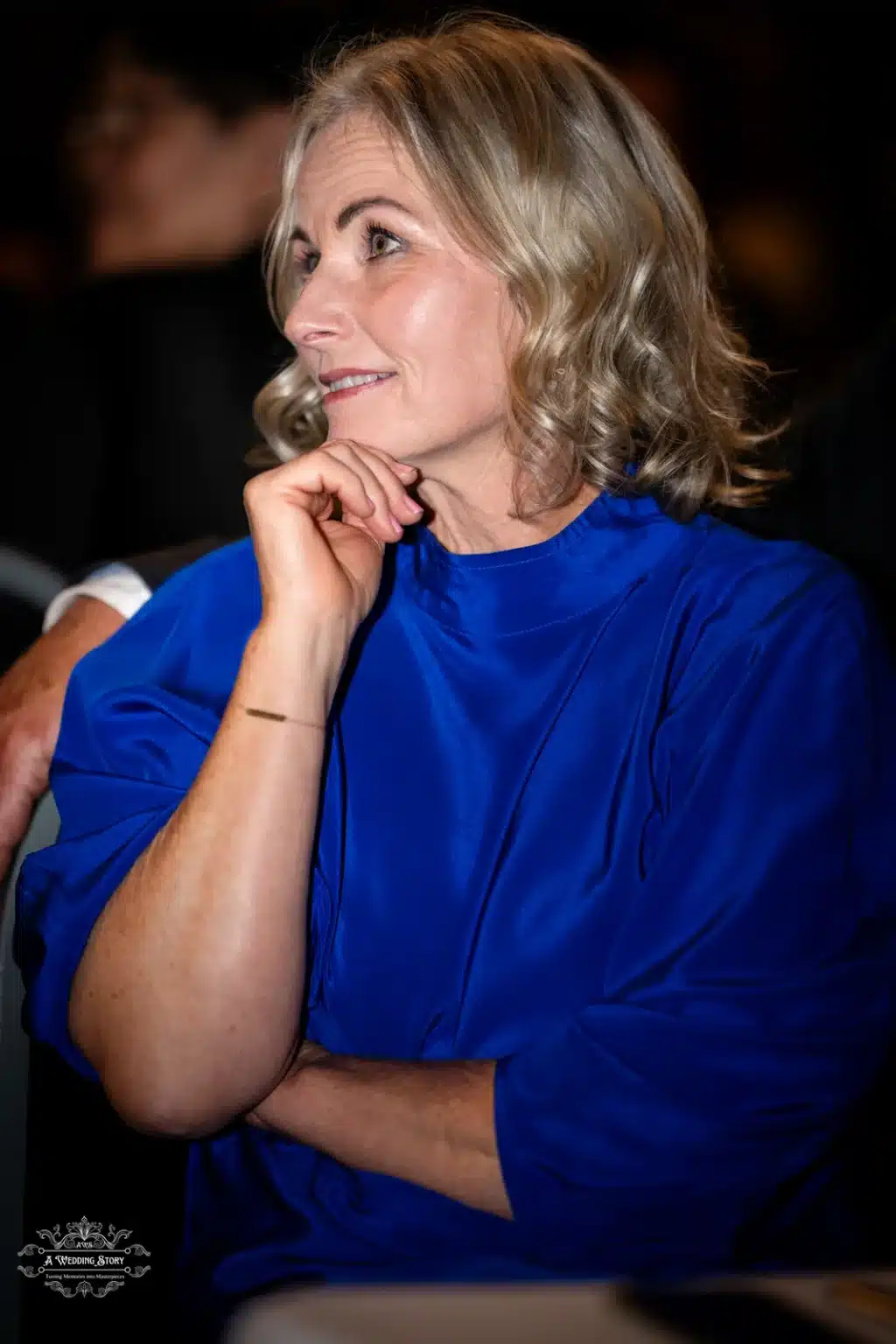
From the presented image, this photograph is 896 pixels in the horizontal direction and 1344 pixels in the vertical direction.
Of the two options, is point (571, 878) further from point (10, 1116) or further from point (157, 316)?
point (157, 316)

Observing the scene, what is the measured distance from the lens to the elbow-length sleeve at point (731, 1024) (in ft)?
2.93

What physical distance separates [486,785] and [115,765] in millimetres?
358

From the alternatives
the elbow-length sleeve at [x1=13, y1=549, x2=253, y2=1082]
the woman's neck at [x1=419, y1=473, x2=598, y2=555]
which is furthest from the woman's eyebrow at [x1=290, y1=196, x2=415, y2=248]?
the elbow-length sleeve at [x1=13, y1=549, x2=253, y2=1082]

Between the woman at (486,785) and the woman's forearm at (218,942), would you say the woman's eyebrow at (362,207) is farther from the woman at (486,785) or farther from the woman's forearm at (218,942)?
the woman's forearm at (218,942)

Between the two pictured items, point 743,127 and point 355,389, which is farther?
point 743,127

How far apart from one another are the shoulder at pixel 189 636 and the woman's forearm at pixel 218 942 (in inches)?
7.2

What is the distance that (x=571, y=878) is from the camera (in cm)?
103

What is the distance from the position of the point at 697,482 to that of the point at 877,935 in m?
0.52

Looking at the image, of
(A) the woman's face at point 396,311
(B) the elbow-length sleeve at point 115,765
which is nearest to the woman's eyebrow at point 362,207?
(A) the woman's face at point 396,311

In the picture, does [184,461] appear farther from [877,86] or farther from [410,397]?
[877,86]

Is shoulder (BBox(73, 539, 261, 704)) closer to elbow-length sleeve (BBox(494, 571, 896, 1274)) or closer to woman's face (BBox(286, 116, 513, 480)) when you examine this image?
woman's face (BBox(286, 116, 513, 480))

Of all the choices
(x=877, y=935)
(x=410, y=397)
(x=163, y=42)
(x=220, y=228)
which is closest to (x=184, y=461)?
(x=220, y=228)

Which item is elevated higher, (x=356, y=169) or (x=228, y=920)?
(x=356, y=169)

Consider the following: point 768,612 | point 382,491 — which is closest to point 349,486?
point 382,491
